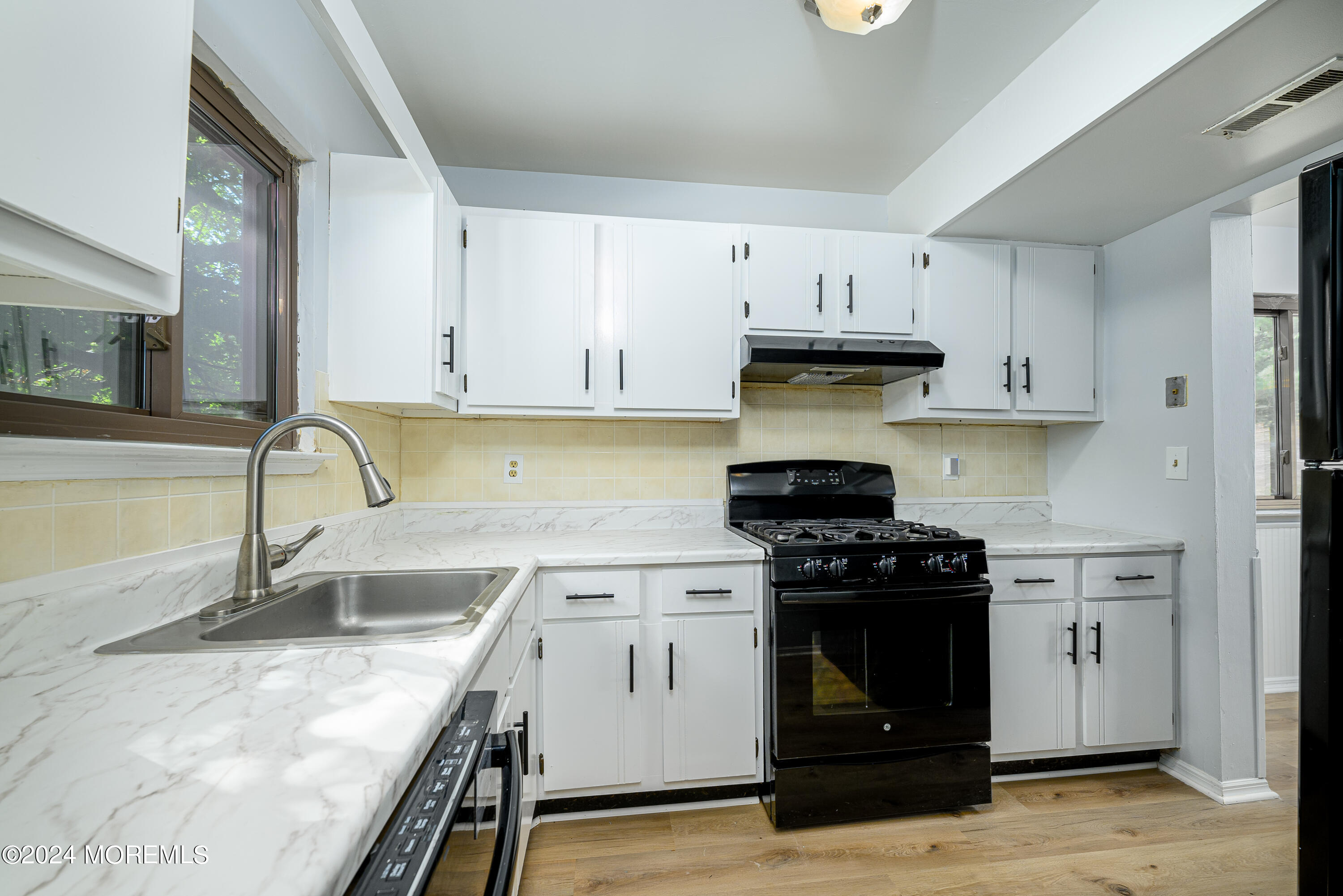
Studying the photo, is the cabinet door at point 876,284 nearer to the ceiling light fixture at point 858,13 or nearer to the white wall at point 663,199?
the white wall at point 663,199

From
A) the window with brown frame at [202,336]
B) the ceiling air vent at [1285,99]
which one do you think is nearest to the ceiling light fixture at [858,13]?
the ceiling air vent at [1285,99]

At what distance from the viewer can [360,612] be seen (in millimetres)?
1459

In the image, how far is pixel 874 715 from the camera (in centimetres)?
183

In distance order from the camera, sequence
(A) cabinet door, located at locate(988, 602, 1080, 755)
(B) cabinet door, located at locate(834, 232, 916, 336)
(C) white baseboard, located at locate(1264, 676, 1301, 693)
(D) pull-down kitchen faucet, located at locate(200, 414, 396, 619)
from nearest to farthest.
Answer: (D) pull-down kitchen faucet, located at locate(200, 414, 396, 619) < (A) cabinet door, located at locate(988, 602, 1080, 755) < (B) cabinet door, located at locate(834, 232, 916, 336) < (C) white baseboard, located at locate(1264, 676, 1301, 693)

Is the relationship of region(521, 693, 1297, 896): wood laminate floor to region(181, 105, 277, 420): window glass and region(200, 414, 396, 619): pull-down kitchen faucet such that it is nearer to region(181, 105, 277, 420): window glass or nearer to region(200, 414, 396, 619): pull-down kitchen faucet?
region(200, 414, 396, 619): pull-down kitchen faucet

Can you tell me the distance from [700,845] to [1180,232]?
2839 mm

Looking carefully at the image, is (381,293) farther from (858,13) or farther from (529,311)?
(858,13)

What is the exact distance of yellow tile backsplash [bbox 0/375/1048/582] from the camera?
2199 millimetres

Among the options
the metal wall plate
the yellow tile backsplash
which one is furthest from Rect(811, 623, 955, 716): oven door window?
the metal wall plate

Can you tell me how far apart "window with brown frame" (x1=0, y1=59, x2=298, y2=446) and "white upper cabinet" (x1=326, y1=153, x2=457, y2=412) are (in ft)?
0.52

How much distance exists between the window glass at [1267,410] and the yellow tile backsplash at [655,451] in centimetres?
130

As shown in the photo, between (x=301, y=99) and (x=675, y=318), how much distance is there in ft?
4.41

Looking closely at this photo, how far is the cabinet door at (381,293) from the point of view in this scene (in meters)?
1.78

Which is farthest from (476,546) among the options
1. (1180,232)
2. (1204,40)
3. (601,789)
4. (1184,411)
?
(1180,232)
